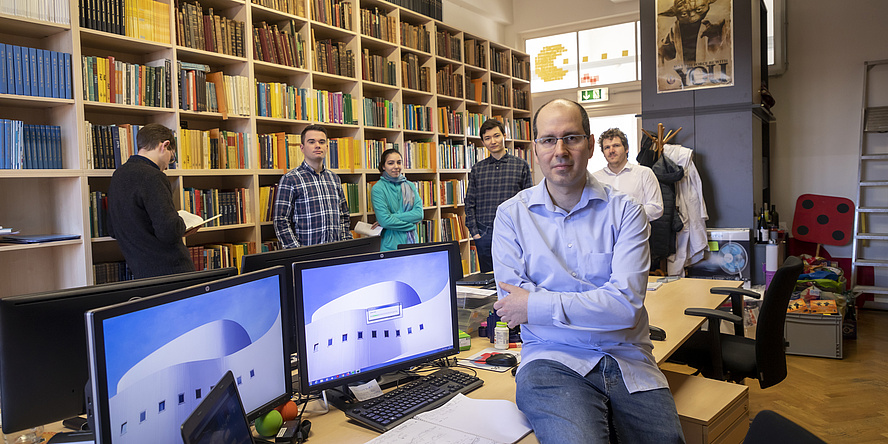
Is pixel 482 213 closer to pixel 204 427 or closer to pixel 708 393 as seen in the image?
pixel 708 393

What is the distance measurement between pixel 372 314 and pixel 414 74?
4.35 metres

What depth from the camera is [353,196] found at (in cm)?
483

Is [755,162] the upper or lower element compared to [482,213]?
A: upper

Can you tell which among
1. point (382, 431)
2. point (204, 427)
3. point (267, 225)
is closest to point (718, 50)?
point (267, 225)

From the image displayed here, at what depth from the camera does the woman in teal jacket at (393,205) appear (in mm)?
4578

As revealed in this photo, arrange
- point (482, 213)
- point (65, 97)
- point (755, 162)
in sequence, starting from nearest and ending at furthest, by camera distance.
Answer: point (65, 97) < point (482, 213) < point (755, 162)

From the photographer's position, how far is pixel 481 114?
6691mm

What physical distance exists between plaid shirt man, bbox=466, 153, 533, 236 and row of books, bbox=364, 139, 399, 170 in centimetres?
94

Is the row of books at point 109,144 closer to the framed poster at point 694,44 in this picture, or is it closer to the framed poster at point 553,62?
the framed poster at point 694,44

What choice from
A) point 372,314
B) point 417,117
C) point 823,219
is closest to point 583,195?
point 372,314

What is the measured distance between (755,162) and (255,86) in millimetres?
4344

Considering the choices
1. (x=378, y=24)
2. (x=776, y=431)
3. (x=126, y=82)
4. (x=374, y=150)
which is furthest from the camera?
(x=378, y=24)

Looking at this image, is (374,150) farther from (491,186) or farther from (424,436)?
(424,436)

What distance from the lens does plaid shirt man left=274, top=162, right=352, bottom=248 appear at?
3.85 metres
